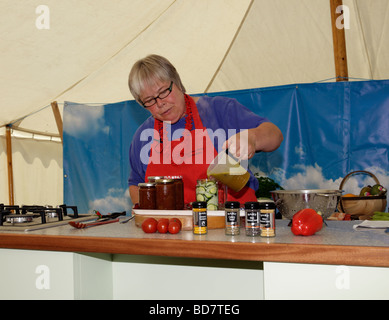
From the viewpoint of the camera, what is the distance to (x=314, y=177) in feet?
11.1

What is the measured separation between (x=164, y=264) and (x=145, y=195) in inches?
12.4

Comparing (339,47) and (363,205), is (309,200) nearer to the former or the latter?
(363,205)

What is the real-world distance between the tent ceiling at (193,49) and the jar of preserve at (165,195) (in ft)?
7.83

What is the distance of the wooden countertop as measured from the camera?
1044 millimetres

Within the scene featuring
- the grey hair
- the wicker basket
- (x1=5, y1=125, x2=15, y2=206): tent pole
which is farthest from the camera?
(x1=5, y1=125, x2=15, y2=206): tent pole

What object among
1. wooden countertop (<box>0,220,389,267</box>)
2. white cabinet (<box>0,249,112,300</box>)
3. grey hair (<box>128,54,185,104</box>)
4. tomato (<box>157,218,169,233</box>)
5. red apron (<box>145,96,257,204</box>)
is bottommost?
white cabinet (<box>0,249,112,300</box>)

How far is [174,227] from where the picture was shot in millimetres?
1398

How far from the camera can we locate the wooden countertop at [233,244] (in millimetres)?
A: 1044

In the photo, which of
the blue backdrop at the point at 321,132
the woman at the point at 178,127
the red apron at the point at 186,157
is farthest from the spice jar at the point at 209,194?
the blue backdrop at the point at 321,132

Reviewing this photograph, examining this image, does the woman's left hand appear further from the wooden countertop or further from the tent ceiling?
the tent ceiling

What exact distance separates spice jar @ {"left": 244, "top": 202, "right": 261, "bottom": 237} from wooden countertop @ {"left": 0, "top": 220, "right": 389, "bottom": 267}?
3 cm

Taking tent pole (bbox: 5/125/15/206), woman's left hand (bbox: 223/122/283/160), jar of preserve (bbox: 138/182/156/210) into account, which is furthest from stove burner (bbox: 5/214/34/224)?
tent pole (bbox: 5/125/15/206)
